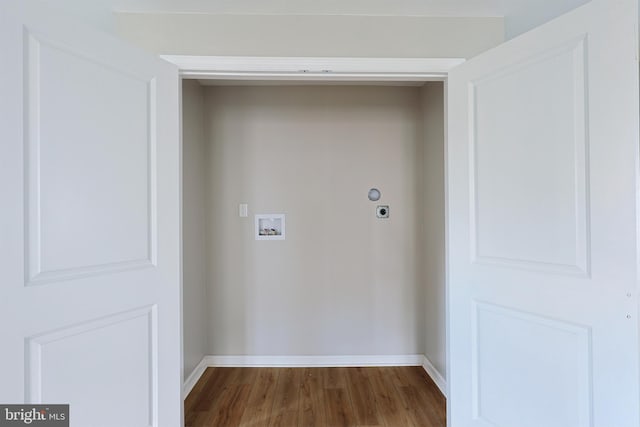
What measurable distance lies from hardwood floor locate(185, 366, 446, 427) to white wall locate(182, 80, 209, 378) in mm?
332

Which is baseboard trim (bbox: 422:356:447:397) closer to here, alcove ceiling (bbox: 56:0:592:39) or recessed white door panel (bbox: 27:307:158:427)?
recessed white door panel (bbox: 27:307:158:427)

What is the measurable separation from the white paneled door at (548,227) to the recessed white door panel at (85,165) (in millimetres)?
1558

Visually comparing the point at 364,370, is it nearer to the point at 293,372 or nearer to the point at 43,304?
the point at 293,372

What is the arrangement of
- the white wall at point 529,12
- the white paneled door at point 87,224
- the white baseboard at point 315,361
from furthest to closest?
the white baseboard at point 315,361 < the white wall at point 529,12 < the white paneled door at point 87,224

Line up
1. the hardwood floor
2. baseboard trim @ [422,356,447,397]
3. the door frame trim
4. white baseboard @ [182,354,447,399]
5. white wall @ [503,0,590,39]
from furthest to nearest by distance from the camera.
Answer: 1. white baseboard @ [182,354,447,399]
2. baseboard trim @ [422,356,447,397]
3. the hardwood floor
4. the door frame trim
5. white wall @ [503,0,590,39]

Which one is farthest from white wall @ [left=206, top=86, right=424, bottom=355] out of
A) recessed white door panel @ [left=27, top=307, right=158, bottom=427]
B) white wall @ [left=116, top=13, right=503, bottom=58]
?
recessed white door panel @ [left=27, top=307, right=158, bottom=427]

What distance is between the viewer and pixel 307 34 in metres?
1.78

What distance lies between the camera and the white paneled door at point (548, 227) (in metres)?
1.16

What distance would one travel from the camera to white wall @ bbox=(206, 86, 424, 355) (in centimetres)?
288

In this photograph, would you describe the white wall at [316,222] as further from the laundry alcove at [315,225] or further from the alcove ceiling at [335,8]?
the alcove ceiling at [335,8]

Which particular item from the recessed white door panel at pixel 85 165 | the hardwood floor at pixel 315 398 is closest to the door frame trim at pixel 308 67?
the recessed white door panel at pixel 85 165

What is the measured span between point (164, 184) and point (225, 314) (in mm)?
1635

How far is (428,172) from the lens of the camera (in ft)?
9.01

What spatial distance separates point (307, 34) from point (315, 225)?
1.56 meters
